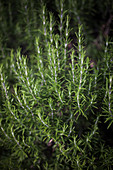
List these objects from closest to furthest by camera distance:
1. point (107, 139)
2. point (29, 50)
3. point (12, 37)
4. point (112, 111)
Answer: point (112, 111) < point (107, 139) < point (29, 50) < point (12, 37)

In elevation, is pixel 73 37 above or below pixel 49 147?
above

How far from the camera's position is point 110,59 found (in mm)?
616

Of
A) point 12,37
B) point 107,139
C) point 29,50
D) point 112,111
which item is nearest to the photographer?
point 112,111

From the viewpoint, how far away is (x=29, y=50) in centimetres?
85

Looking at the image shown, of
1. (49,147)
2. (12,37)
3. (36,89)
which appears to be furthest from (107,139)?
(12,37)

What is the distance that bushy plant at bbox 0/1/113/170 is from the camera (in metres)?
0.55

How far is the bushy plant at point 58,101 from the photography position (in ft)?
1.82

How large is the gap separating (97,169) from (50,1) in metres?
0.77

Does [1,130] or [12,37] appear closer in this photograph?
[1,130]

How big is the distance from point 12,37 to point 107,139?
2.65 feet

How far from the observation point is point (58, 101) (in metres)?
0.64

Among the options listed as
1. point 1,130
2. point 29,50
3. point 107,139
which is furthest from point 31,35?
point 107,139

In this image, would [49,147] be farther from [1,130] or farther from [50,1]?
[50,1]

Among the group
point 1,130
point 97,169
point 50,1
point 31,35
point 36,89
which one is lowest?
point 97,169
